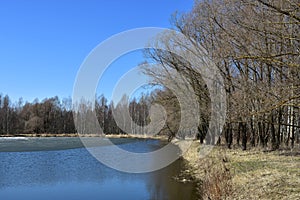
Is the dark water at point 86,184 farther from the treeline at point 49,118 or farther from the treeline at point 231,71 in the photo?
the treeline at point 49,118

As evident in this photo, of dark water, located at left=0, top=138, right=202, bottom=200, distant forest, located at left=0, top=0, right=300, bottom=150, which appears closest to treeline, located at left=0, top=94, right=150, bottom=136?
distant forest, located at left=0, top=0, right=300, bottom=150

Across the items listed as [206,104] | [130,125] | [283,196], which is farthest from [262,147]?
[130,125]

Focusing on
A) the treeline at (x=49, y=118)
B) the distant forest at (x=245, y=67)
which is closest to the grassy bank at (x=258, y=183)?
the distant forest at (x=245, y=67)

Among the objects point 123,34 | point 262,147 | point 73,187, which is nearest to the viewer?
point 73,187

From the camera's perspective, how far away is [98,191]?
12547mm

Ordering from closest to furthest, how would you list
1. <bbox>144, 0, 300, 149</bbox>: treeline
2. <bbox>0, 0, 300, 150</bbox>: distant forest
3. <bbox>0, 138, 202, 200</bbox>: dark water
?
1. <bbox>0, 0, 300, 150</bbox>: distant forest
2. <bbox>144, 0, 300, 149</bbox>: treeline
3. <bbox>0, 138, 202, 200</bbox>: dark water

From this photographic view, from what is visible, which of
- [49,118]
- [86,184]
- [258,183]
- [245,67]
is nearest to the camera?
[258,183]

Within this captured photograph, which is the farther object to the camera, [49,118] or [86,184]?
[49,118]

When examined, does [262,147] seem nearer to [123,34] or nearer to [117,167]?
[117,167]

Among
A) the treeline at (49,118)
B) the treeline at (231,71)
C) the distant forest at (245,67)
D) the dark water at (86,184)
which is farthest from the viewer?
the treeline at (49,118)

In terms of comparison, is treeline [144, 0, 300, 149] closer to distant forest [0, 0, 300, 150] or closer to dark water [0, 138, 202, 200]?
distant forest [0, 0, 300, 150]

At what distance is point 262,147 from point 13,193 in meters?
12.7

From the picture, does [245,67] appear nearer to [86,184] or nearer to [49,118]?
[86,184]

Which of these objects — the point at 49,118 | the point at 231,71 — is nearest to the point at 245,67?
the point at 231,71
